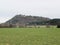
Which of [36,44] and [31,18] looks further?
[31,18]

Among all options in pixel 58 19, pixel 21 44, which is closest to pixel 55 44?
pixel 21 44

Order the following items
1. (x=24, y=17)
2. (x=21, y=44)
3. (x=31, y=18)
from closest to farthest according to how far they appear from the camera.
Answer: (x=21, y=44) → (x=31, y=18) → (x=24, y=17)

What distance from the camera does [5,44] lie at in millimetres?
9250

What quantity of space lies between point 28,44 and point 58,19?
40.9 metres

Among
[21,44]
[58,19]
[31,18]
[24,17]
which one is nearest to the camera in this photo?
[21,44]

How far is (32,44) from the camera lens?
30.4 ft

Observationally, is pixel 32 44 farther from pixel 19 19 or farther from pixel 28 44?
pixel 19 19

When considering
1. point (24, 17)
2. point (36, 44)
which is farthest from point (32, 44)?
point (24, 17)

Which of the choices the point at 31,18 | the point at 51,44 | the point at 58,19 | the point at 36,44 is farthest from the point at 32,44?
the point at 31,18

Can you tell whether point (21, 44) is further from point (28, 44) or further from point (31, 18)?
point (31, 18)

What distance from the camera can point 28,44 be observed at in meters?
9.23

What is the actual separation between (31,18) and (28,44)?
66.7 metres

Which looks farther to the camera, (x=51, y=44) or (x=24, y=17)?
(x=24, y=17)

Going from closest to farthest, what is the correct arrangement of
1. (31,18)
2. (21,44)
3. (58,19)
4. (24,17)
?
(21,44) < (58,19) < (31,18) < (24,17)
